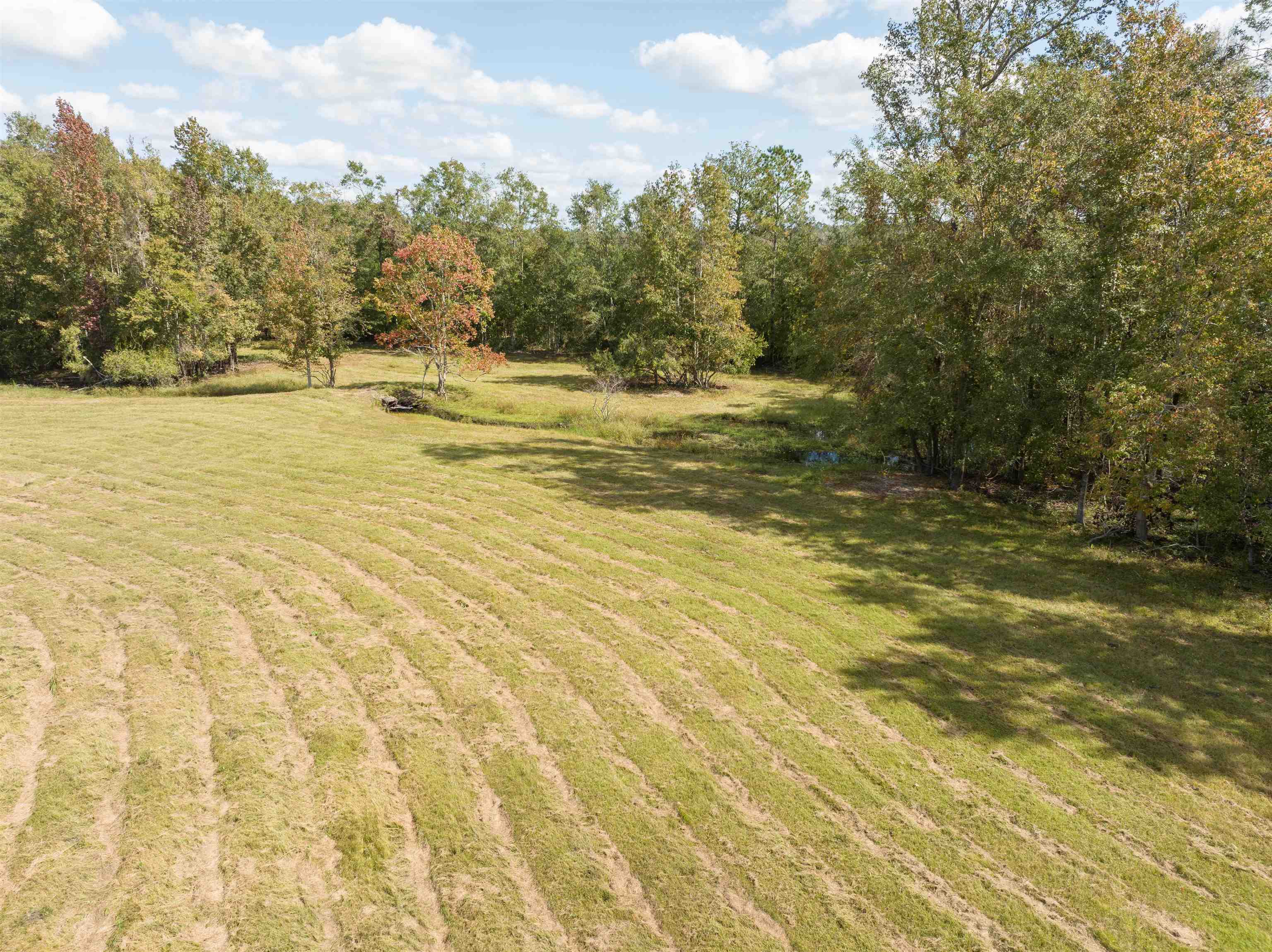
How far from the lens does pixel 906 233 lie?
1748 centimetres

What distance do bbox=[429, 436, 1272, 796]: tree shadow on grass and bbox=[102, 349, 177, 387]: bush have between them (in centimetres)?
2767

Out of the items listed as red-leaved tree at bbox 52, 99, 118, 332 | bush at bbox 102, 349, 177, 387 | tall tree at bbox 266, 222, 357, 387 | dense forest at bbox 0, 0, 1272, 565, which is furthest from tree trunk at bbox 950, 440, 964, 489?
red-leaved tree at bbox 52, 99, 118, 332

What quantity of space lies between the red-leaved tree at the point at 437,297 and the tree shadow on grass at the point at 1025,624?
16279mm

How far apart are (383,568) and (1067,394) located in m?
14.1

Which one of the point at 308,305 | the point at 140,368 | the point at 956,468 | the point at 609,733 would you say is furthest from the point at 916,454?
the point at 140,368

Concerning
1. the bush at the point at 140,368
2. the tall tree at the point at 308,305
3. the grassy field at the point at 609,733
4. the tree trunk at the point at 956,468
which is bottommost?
the grassy field at the point at 609,733

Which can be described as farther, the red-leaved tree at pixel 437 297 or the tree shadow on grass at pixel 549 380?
the tree shadow on grass at pixel 549 380

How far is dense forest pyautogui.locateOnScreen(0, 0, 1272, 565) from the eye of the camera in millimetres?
11586

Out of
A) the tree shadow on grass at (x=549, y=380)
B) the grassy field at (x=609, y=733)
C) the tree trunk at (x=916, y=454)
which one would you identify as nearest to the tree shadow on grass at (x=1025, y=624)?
the grassy field at (x=609, y=733)

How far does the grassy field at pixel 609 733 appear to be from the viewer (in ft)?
16.7

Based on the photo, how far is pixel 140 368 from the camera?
32.6m

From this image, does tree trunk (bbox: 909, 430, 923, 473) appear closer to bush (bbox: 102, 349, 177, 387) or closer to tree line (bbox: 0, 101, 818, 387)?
tree line (bbox: 0, 101, 818, 387)

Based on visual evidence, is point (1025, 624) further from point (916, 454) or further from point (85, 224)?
point (85, 224)

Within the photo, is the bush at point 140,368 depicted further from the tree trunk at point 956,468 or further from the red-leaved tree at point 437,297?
the tree trunk at point 956,468
